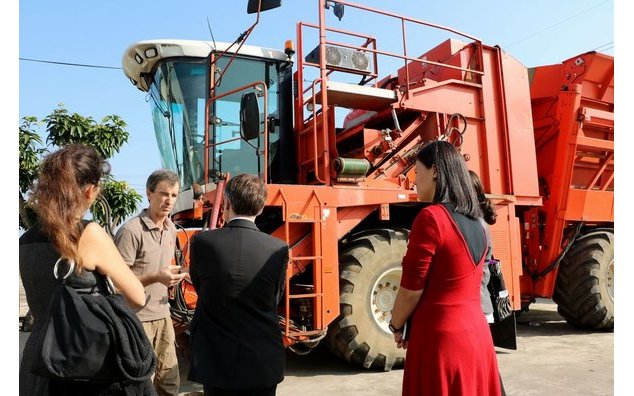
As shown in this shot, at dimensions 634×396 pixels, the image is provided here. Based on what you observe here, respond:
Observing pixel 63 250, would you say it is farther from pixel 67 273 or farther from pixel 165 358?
pixel 165 358

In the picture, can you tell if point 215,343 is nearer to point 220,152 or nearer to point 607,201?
point 220,152

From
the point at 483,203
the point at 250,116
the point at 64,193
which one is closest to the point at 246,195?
the point at 64,193

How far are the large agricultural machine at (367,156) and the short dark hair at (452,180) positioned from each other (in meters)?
2.54

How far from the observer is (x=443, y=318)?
2139 mm

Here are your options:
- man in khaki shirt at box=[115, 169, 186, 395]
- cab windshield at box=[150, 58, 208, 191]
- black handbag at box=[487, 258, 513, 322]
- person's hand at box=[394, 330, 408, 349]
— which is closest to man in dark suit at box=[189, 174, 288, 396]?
person's hand at box=[394, 330, 408, 349]

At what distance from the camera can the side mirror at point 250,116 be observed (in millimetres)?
4562

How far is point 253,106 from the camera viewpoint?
4566mm

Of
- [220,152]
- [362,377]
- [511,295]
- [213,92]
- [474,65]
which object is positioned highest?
[474,65]

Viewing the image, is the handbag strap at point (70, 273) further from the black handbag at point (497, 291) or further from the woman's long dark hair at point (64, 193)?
the black handbag at point (497, 291)

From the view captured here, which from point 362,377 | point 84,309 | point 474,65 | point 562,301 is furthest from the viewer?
point 562,301

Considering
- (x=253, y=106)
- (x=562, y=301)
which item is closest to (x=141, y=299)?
(x=253, y=106)

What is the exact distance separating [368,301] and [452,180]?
3009 mm

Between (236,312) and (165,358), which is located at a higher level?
(236,312)

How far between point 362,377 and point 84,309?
368 centimetres
